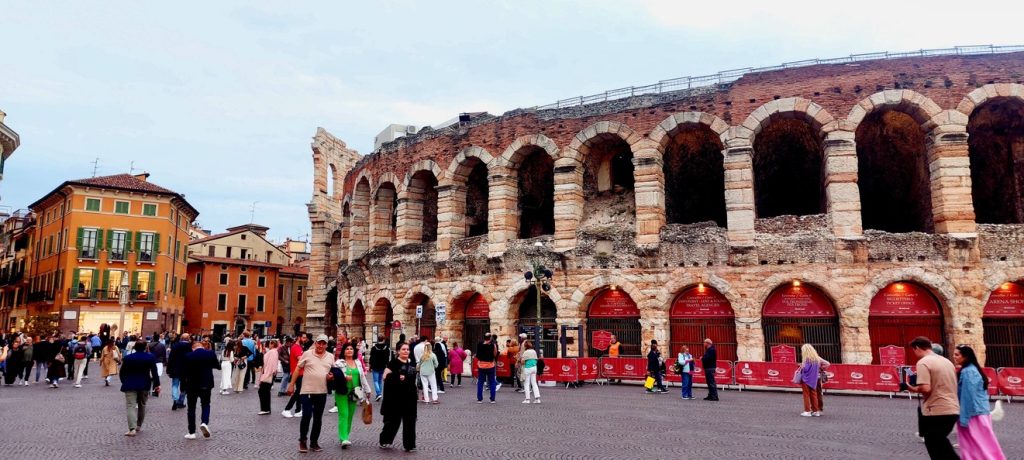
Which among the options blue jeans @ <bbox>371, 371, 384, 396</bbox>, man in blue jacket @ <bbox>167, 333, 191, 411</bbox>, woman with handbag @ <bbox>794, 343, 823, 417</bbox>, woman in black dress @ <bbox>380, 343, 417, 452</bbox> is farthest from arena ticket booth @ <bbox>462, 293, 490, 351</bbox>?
woman in black dress @ <bbox>380, 343, 417, 452</bbox>

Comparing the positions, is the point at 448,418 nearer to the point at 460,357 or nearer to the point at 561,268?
the point at 460,357

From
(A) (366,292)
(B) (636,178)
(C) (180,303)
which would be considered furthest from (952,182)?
(C) (180,303)

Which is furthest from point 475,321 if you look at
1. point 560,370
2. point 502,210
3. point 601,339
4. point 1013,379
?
point 1013,379

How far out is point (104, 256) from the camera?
4012 cm

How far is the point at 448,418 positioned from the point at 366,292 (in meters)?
17.5

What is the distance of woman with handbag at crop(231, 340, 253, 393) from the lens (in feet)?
53.9

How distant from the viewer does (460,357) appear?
18078 millimetres

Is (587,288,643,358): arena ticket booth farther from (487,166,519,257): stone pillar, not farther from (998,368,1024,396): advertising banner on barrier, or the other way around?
(998,368,1024,396): advertising banner on barrier

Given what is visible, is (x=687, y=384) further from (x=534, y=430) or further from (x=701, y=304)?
(x=534, y=430)

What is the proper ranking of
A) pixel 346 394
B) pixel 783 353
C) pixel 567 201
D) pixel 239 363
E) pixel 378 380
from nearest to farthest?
1. pixel 346 394
2. pixel 378 380
3. pixel 239 363
4. pixel 783 353
5. pixel 567 201

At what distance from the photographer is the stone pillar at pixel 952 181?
18703mm

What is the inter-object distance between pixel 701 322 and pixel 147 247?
34931 millimetres

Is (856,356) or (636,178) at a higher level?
(636,178)

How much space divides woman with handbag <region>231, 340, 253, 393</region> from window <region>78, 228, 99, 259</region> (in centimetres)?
2885
